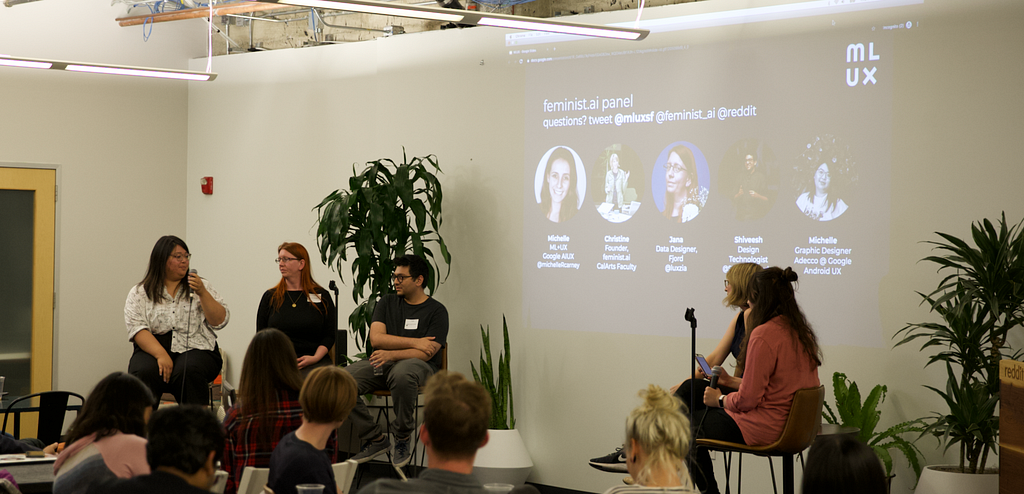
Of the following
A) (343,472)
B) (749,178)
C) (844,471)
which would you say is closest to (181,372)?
(343,472)

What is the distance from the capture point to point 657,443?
97.4 inches

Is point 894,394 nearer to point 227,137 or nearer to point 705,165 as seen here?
point 705,165

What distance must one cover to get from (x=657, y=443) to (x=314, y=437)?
3.47 ft

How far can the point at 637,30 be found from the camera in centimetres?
496

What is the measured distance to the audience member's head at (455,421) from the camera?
224cm

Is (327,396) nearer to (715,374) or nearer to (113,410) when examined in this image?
(113,410)

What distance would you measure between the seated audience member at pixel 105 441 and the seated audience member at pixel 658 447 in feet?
4.62

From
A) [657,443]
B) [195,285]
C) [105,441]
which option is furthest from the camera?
[195,285]

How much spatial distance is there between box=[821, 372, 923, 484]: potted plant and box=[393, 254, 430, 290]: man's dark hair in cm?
242

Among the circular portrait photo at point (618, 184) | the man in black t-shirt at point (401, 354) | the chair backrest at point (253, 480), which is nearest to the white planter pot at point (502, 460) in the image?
the man in black t-shirt at point (401, 354)

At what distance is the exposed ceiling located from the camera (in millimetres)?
7262

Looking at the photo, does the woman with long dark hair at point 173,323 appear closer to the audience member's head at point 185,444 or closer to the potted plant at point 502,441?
the potted plant at point 502,441

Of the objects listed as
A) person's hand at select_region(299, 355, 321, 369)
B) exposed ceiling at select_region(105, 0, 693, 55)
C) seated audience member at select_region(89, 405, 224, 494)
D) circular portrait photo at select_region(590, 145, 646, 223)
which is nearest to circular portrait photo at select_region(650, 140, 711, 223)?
circular portrait photo at select_region(590, 145, 646, 223)

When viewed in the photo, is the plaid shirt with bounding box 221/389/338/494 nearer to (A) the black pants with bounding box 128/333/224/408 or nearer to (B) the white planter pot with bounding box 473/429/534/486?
(A) the black pants with bounding box 128/333/224/408
